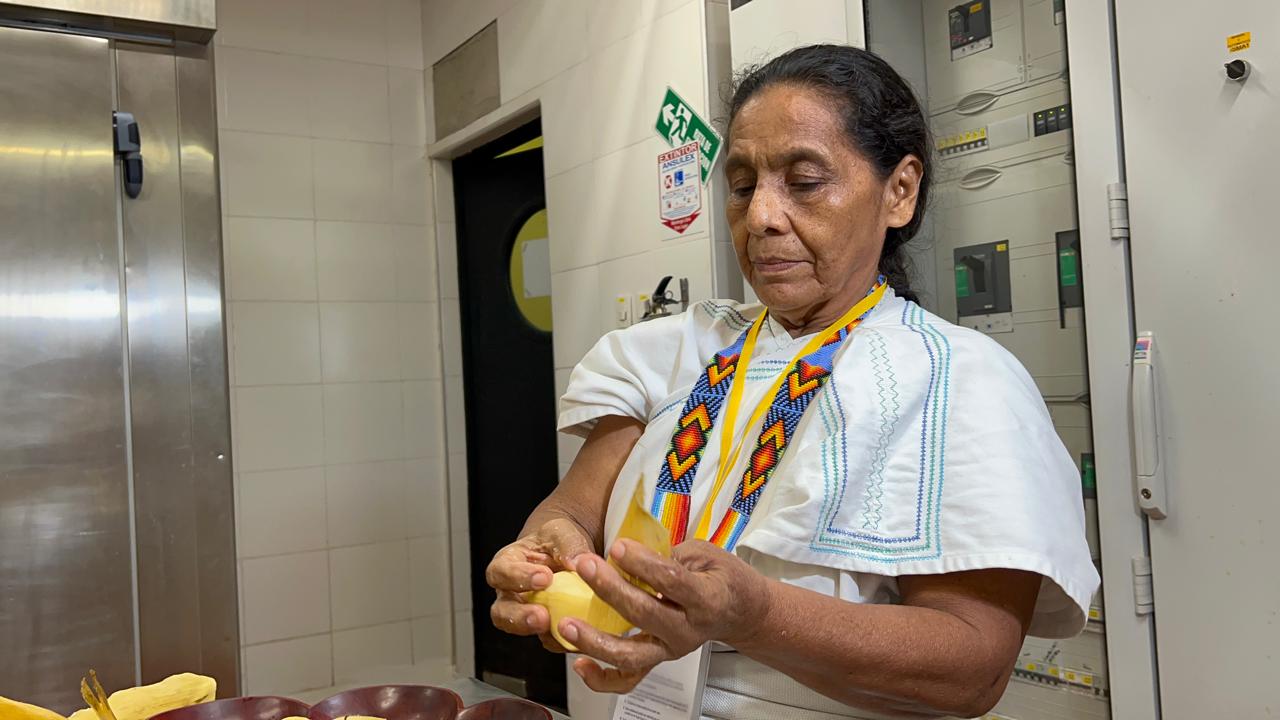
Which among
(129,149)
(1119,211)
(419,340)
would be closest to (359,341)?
(419,340)

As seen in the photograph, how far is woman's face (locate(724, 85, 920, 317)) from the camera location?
114cm

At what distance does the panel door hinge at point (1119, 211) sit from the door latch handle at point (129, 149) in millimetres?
1766

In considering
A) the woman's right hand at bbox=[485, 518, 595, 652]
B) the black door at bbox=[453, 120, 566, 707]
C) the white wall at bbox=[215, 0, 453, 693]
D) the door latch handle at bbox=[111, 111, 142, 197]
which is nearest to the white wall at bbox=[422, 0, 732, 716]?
the black door at bbox=[453, 120, 566, 707]

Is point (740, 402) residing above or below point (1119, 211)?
below

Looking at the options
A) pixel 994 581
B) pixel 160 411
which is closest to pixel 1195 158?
pixel 994 581

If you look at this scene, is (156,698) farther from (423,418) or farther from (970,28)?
(423,418)

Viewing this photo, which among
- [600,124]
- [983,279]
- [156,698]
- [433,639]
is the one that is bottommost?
[433,639]

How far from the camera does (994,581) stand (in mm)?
970

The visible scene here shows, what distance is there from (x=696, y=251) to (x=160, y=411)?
1626 mm

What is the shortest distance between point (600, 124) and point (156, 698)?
259cm

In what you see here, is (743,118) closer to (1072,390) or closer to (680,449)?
(680,449)

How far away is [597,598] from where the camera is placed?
0.79m

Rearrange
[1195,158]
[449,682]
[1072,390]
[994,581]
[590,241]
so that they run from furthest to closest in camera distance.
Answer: [449,682]
[590,241]
[1072,390]
[1195,158]
[994,581]

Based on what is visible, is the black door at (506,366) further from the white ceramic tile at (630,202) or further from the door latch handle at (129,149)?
the door latch handle at (129,149)
